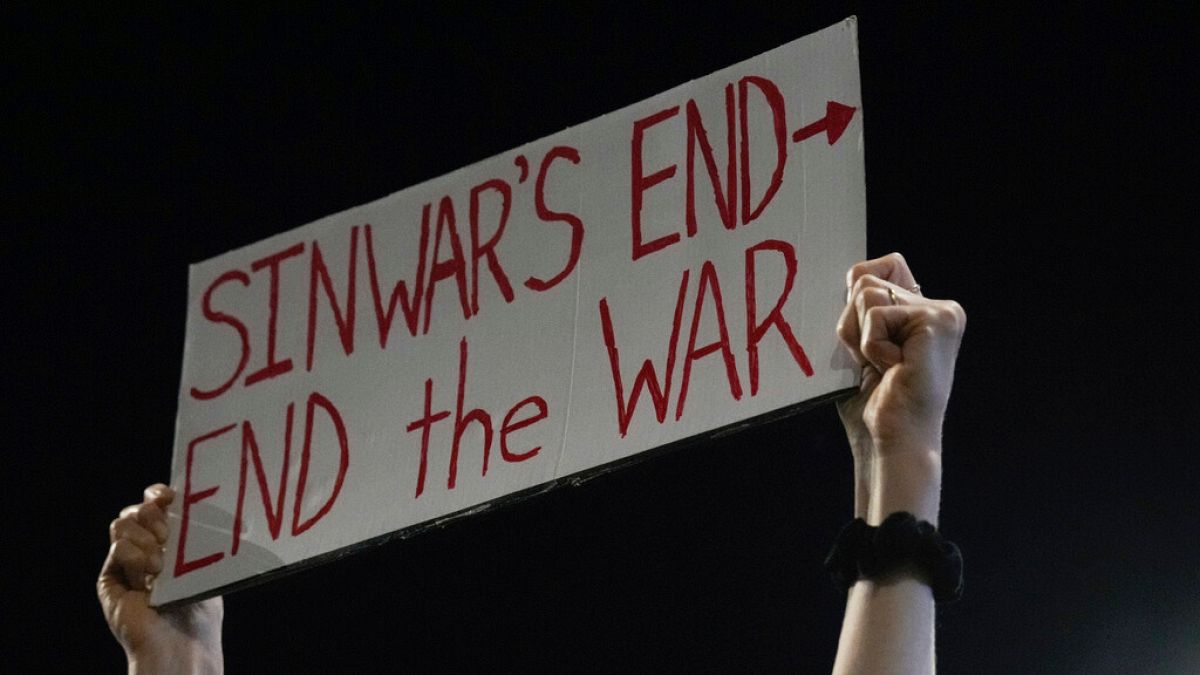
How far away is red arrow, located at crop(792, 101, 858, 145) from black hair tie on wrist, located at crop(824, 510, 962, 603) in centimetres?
28

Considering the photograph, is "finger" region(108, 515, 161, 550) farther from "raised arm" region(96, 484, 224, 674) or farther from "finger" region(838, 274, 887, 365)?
"finger" region(838, 274, 887, 365)

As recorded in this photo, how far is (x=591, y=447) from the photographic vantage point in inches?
44.1

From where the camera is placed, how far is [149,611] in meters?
1.37

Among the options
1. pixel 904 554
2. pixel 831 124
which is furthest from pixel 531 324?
pixel 904 554

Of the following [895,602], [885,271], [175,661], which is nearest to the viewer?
[895,602]

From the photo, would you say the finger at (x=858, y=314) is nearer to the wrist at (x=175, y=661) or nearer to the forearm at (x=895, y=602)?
the forearm at (x=895, y=602)

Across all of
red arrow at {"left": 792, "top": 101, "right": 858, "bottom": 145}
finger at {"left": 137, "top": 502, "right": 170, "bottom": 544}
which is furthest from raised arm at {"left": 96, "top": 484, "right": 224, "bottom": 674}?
red arrow at {"left": 792, "top": 101, "right": 858, "bottom": 145}

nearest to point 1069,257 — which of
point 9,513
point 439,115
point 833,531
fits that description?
point 833,531

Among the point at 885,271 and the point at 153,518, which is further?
the point at 153,518

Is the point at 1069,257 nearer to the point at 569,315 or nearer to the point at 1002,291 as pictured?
the point at 1002,291

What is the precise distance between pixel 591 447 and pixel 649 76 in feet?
3.49

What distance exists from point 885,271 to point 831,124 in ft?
0.36

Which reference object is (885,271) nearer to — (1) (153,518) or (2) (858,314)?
Answer: (2) (858,314)

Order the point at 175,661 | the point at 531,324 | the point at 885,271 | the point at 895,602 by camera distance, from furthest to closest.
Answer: the point at 175,661 → the point at 531,324 → the point at 885,271 → the point at 895,602
